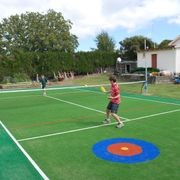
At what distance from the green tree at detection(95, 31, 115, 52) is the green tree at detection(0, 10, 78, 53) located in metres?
7.64

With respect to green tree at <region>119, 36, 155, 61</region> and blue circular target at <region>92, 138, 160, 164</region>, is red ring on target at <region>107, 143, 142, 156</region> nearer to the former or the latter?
blue circular target at <region>92, 138, 160, 164</region>

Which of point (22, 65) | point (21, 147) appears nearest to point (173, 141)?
point (21, 147)

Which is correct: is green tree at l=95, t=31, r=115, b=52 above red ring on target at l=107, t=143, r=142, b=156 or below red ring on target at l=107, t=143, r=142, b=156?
above

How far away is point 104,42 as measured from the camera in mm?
60906

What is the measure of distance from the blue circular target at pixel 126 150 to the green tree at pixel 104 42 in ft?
171

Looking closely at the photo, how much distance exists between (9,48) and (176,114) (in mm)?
40754

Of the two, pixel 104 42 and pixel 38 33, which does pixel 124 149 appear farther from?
pixel 104 42

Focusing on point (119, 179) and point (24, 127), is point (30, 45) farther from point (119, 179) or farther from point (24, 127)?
point (119, 179)

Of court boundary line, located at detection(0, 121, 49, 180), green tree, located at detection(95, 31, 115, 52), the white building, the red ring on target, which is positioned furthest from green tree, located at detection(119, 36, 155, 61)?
the red ring on target

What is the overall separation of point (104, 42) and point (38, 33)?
14.5 m

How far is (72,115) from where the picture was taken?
14078 mm

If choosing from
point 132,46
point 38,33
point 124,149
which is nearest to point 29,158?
point 124,149

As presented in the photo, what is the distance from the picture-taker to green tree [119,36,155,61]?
173 ft

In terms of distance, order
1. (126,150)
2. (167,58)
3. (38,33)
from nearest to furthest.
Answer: (126,150), (167,58), (38,33)
